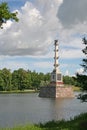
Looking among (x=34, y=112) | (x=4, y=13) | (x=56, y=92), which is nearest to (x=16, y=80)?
(x=56, y=92)

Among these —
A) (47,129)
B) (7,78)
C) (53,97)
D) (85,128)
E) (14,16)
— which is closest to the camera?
(14,16)

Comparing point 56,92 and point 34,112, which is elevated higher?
point 56,92

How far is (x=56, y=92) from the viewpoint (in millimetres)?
133625

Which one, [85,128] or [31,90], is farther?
[31,90]

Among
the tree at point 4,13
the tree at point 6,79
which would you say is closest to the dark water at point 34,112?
the tree at point 4,13

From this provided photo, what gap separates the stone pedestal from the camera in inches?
5251

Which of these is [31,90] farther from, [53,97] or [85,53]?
[85,53]

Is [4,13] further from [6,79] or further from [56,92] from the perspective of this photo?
[6,79]

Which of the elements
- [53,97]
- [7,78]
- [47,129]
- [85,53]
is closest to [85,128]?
Answer: [47,129]

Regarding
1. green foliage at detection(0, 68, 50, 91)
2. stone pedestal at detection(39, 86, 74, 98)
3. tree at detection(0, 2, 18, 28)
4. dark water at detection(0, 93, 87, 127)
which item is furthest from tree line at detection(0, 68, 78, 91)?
tree at detection(0, 2, 18, 28)

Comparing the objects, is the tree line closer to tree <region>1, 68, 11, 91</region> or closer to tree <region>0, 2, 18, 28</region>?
tree <region>1, 68, 11, 91</region>

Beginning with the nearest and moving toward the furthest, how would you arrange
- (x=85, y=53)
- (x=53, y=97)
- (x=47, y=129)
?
(x=47, y=129)
(x=85, y=53)
(x=53, y=97)

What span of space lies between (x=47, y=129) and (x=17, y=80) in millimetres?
161255

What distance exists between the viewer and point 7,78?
18238 centimetres
